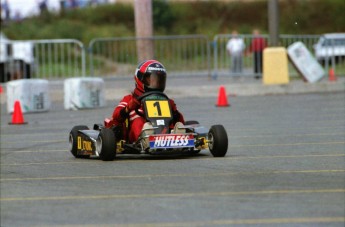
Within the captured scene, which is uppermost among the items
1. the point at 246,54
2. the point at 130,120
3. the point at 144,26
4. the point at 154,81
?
the point at 144,26

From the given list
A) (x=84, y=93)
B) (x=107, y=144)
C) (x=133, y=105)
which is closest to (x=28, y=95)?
(x=84, y=93)

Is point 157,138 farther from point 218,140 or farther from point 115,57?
point 115,57

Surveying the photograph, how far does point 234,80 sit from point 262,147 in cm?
1833

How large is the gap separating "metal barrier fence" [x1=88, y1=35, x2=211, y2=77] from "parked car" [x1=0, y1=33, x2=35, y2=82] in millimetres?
1786

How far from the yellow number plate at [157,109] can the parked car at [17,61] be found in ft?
57.5

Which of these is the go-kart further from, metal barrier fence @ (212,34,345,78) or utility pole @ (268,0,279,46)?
metal barrier fence @ (212,34,345,78)

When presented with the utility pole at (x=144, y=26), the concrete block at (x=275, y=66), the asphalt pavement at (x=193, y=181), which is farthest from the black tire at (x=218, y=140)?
the utility pole at (x=144, y=26)

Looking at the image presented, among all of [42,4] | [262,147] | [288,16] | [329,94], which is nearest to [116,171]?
[262,147]

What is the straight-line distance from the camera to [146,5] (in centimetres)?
3002

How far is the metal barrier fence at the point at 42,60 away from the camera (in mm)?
31312

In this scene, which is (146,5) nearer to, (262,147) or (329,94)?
(329,94)

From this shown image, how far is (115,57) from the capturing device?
105ft

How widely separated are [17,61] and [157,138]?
19832 mm

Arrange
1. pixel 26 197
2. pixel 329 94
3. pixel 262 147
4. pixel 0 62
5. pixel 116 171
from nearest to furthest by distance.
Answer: pixel 26 197 → pixel 116 171 → pixel 262 147 → pixel 329 94 → pixel 0 62
